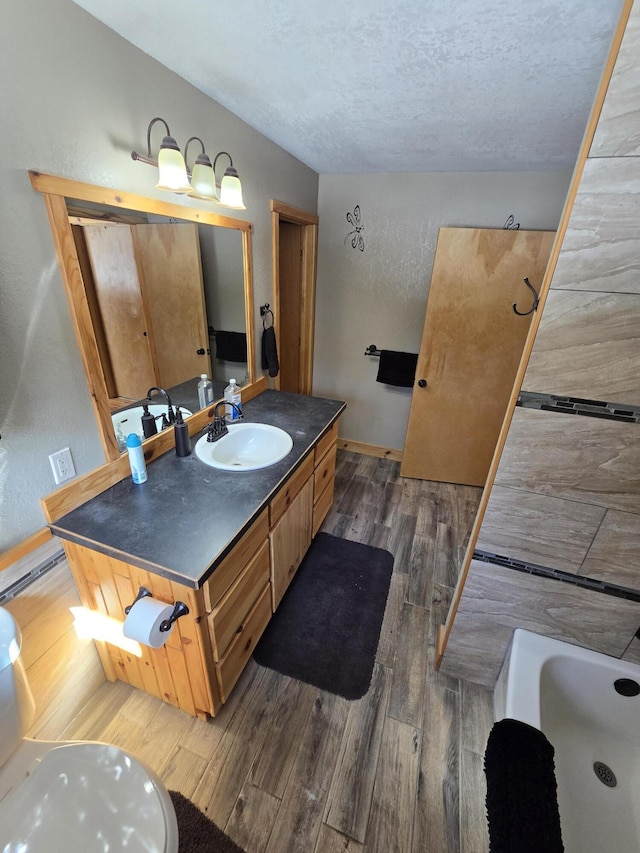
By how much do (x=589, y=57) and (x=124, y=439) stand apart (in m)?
2.05

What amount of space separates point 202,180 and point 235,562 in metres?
1.41

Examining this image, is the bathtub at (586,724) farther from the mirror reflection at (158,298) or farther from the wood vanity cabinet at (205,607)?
the mirror reflection at (158,298)

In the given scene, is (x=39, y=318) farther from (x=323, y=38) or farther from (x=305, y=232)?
(x=305, y=232)

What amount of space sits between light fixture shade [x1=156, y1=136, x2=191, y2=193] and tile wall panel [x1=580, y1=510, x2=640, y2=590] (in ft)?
5.89

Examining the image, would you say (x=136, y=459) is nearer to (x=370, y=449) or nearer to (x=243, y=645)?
(x=243, y=645)

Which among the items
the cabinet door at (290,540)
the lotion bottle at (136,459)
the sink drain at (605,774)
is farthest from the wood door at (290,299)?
the sink drain at (605,774)

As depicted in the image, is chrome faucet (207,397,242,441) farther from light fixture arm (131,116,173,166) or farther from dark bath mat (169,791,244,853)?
dark bath mat (169,791,244,853)

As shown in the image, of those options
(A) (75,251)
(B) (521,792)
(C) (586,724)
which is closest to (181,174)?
(A) (75,251)

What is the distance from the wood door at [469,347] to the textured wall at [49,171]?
1.93m

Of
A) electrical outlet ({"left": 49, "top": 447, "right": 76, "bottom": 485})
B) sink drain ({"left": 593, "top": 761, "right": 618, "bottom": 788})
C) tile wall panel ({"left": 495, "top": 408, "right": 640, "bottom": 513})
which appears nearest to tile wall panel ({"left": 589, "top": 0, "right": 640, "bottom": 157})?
tile wall panel ({"left": 495, "top": 408, "right": 640, "bottom": 513})

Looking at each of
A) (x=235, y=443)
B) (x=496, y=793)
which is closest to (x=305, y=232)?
(x=235, y=443)

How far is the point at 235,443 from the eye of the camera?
5.83ft

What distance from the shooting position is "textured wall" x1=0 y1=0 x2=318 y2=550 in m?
0.89

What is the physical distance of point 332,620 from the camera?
180cm
